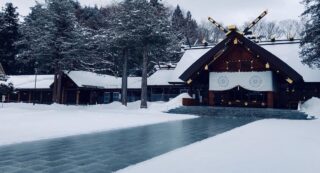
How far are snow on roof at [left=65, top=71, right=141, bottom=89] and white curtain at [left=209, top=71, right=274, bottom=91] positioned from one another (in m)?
14.3

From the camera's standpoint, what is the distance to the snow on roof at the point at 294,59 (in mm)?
25453

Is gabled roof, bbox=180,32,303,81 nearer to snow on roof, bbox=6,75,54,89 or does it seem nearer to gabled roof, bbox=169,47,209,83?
gabled roof, bbox=169,47,209,83

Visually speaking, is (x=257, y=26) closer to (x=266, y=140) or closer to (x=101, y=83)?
(x=101, y=83)

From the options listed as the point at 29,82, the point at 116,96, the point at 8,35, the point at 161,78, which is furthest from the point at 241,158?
the point at 8,35

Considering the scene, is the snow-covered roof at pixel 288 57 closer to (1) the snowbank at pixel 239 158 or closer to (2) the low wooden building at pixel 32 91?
(1) the snowbank at pixel 239 158

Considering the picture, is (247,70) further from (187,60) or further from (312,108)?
(187,60)

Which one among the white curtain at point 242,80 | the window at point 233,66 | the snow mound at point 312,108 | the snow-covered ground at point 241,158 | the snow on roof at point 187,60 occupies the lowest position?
the snow-covered ground at point 241,158

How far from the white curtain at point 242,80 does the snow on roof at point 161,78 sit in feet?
34.0

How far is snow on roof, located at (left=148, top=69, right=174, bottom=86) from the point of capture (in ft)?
118

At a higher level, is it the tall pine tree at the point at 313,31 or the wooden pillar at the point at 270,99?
the tall pine tree at the point at 313,31

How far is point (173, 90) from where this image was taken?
36.0 meters

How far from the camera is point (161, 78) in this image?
37125mm

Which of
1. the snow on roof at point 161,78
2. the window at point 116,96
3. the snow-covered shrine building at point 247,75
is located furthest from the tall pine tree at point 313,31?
→ the window at point 116,96

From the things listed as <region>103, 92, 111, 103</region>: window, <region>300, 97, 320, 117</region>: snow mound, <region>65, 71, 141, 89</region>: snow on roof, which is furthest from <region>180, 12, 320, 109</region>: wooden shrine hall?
<region>103, 92, 111, 103</region>: window
